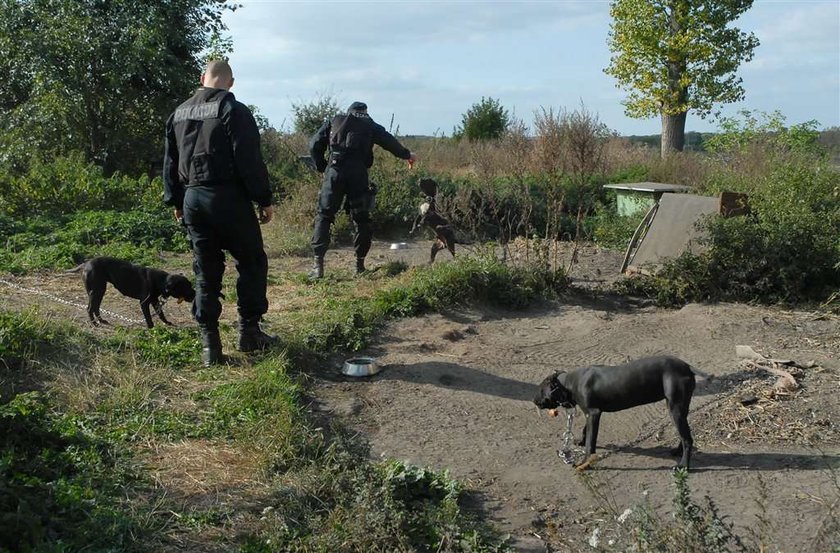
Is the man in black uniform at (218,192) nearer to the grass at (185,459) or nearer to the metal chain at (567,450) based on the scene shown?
the grass at (185,459)

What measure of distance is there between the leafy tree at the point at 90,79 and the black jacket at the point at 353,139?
374 inches

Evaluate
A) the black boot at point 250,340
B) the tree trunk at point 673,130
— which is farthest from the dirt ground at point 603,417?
the tree trunk at point 673,130

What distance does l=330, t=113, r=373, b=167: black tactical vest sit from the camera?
31.7ft

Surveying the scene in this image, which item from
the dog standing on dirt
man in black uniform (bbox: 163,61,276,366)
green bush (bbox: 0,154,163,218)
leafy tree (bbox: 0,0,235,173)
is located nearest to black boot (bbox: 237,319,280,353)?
man in black uniform (bbox: 163,61,276,366)

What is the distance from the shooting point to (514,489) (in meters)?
4.69

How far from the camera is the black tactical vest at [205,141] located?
6.15 m

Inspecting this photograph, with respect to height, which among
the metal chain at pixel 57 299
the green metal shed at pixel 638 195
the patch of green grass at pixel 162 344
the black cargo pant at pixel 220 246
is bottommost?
the patch of green grass at pixel 162 344

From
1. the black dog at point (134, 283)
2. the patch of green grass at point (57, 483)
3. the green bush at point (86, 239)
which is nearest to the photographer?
the patch of green grass at point (57, 483)

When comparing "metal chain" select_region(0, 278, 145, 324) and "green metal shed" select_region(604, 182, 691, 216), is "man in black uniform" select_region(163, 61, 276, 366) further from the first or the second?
"green metal shed" select_region(604, 182, 691, 216)

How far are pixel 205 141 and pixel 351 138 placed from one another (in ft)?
11.8

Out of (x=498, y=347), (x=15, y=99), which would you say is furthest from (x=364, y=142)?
(x=15, y=99)

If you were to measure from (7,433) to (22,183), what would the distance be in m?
10.3

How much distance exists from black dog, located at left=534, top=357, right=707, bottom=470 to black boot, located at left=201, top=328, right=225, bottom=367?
266 cm

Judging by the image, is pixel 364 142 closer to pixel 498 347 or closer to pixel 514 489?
pixel 498 347
